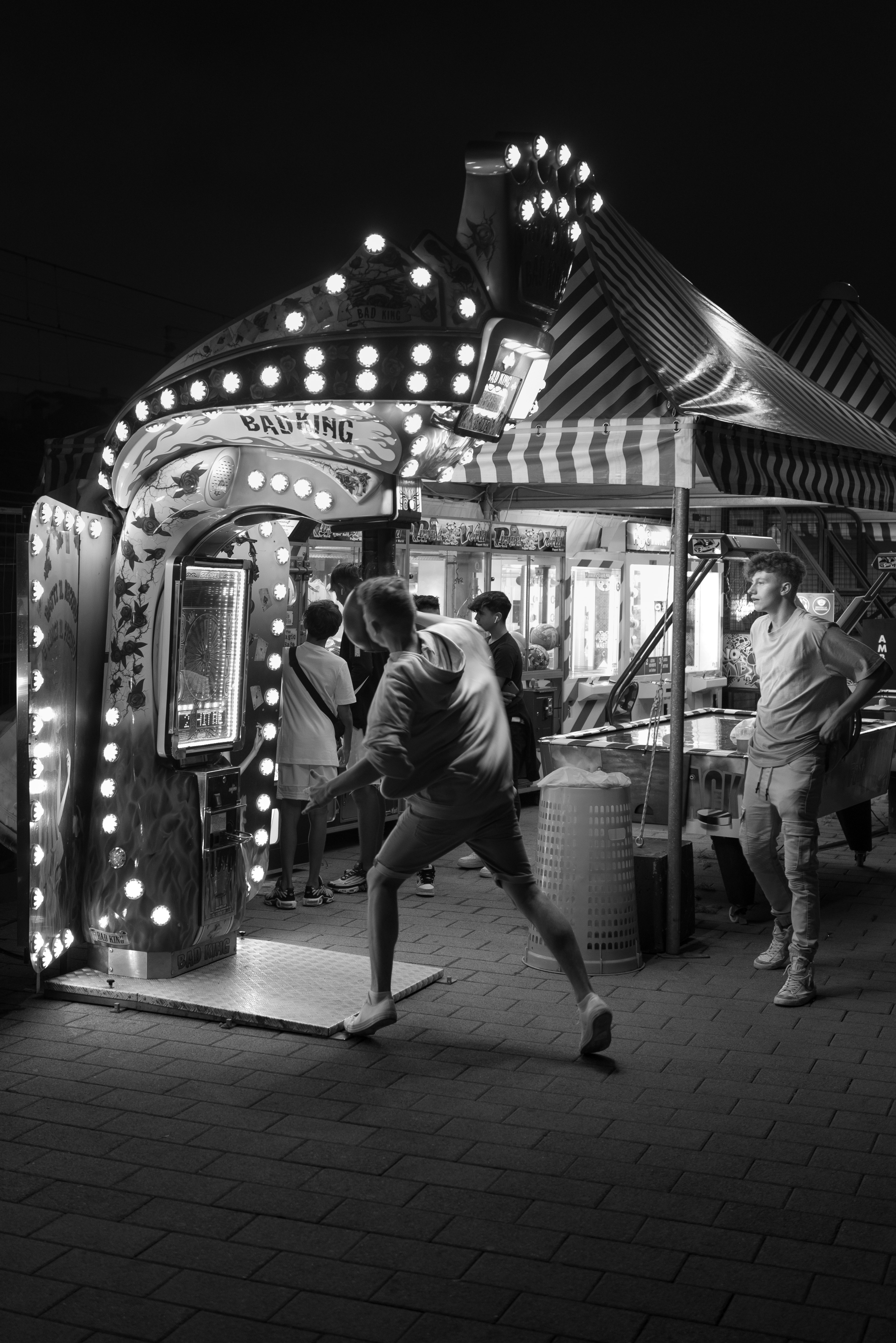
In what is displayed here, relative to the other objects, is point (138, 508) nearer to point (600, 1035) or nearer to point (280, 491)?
point (280, 491)

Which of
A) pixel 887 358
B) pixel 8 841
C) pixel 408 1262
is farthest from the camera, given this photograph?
pixel 887 358

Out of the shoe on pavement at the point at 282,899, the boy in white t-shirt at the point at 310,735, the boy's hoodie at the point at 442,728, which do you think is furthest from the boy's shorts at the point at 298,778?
the boy's hoodie at the point at 442,728

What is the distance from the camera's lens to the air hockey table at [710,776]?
768 cm

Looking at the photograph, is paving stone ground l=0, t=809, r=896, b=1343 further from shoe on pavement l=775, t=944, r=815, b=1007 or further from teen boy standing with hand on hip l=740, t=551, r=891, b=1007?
teen boy standing with hand on hip l=740, t=551, r=891, b=1007

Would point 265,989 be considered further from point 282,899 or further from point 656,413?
point 656,413

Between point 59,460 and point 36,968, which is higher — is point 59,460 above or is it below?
above

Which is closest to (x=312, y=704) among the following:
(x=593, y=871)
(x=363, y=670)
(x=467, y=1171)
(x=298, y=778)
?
(x=298, y=778)

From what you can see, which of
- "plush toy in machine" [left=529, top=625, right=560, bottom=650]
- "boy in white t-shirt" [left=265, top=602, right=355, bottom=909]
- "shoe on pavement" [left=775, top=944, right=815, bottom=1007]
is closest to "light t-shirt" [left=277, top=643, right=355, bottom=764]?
"boy in white t-shirt" [left=265, top=602, right=355, bottom=909]

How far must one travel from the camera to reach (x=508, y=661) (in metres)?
9.02

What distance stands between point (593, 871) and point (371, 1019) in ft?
5.18

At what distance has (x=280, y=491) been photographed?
6352 mm

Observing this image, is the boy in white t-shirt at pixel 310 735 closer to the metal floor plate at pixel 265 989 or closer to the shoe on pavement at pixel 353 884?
the shoe on pavement at pixel 353 884

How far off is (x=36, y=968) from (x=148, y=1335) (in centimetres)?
291

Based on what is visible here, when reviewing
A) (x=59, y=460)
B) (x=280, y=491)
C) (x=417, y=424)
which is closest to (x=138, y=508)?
(x=280, y=491)
